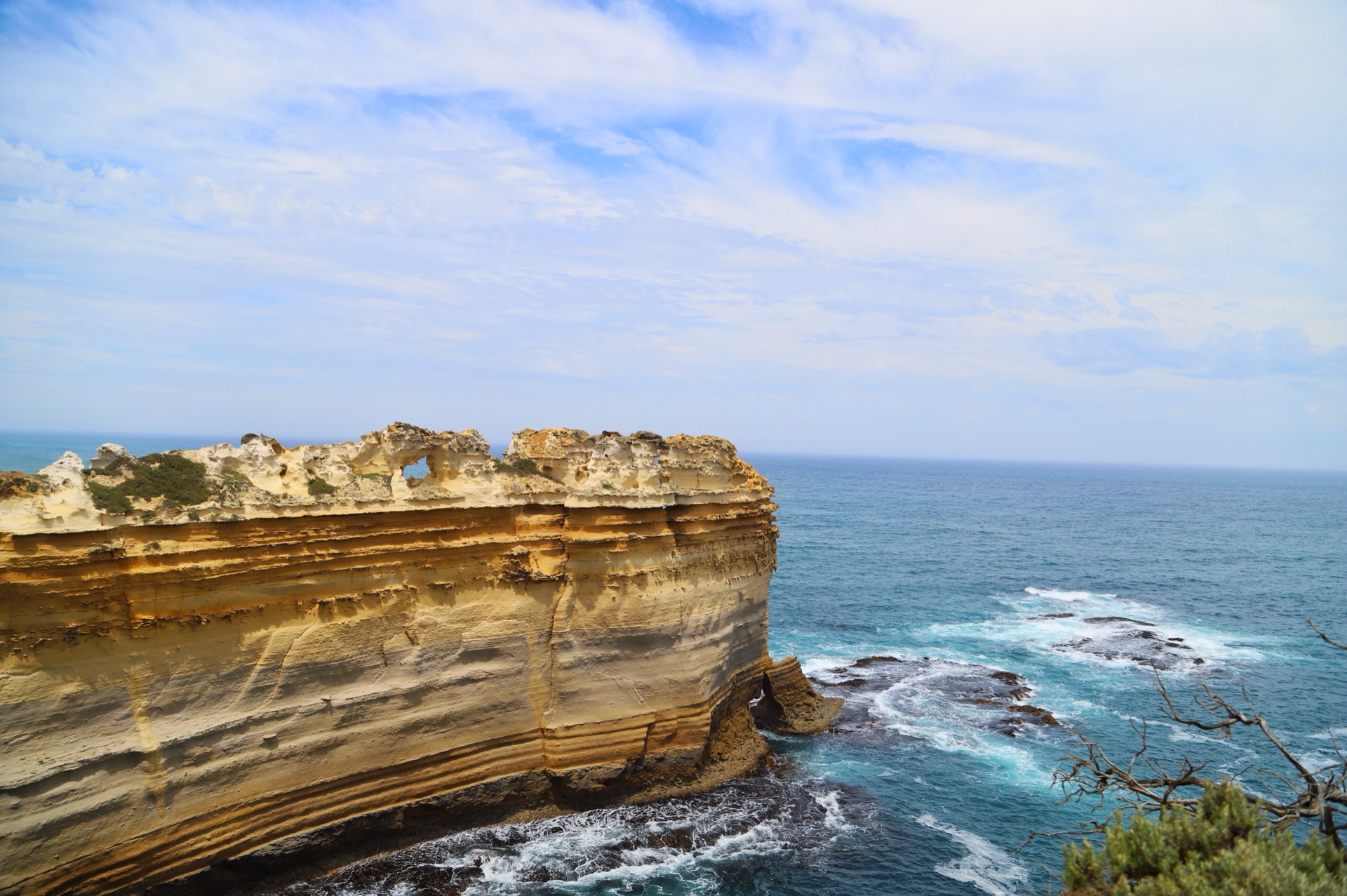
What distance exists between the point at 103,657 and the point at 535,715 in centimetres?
997

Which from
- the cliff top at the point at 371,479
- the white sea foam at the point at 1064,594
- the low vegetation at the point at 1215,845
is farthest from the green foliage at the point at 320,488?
the white sea foam at the point at 1064,594

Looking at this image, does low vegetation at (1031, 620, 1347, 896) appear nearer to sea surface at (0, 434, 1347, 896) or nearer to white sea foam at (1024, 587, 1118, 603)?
sea surface at (0, 434, 1347, 896)

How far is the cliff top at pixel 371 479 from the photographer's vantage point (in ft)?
50.8

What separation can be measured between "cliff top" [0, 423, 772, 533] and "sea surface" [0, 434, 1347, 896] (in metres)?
8.74

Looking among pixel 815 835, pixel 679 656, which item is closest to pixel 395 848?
pixel 679 656

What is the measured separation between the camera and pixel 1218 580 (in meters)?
56.0

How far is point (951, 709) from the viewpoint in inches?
1168

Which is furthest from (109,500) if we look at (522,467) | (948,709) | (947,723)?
(948,709)

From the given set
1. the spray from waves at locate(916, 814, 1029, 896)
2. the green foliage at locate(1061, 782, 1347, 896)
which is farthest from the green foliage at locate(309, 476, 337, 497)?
the spray from waves at locate(916, 814, 1029, 896)

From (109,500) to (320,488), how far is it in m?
3.99

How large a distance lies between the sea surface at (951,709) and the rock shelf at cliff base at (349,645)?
1.82m

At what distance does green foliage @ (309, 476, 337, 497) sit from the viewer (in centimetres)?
1805

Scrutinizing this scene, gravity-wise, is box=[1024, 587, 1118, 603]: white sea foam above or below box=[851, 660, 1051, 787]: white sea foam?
above

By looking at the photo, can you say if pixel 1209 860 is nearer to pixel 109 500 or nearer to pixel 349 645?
pixel 349 645
